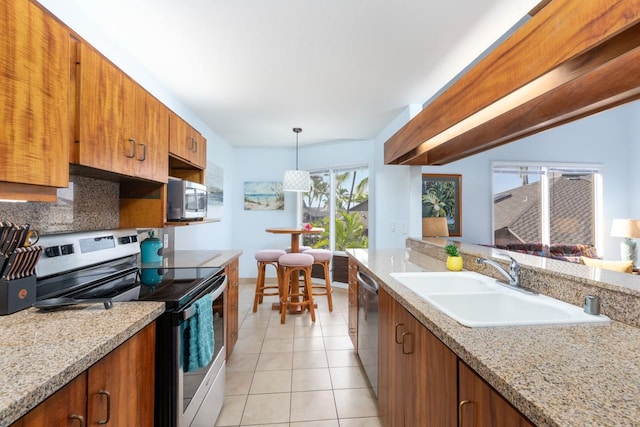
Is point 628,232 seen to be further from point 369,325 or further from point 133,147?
point 133,147

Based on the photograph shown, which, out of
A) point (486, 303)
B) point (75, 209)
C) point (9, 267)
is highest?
point (75, 209)

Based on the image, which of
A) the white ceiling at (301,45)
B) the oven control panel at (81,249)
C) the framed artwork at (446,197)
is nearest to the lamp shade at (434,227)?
the framed artwork at (446,197)

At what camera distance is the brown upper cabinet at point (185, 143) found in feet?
6.58

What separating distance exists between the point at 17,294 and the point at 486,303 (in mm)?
1880

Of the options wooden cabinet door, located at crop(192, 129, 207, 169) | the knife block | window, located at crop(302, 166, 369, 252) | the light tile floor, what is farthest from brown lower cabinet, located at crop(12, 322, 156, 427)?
window, located at crop(302, 166, 369, 252)

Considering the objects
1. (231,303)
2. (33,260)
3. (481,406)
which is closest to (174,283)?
(33,260)

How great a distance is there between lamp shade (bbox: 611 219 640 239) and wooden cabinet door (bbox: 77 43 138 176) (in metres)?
5.41

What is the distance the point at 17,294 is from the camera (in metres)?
0.99

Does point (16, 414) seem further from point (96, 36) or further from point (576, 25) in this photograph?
point (96, 36)

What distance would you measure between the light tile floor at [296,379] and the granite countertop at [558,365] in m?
1.21

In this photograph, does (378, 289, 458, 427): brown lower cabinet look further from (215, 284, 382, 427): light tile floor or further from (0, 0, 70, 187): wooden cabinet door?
(0, 0, 70, 187): wooden cabinet door

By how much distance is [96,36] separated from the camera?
175 centimetres

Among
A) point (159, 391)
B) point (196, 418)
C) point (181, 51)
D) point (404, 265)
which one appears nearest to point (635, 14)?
point (404, 265)

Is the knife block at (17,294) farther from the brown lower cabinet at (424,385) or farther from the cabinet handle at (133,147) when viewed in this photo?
the brown lower cabinet at (424,385)
